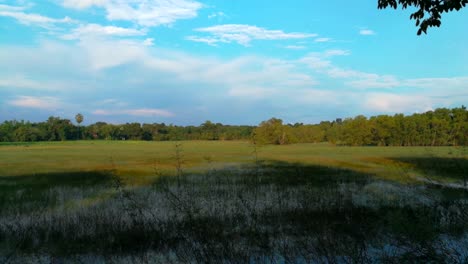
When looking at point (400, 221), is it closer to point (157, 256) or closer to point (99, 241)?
point (157, 256)

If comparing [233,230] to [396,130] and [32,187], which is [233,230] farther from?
[396,130]

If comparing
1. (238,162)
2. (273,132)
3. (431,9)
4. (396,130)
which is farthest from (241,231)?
(273,132)

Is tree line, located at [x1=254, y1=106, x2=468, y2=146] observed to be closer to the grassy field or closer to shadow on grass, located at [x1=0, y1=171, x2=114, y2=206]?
the grassy field

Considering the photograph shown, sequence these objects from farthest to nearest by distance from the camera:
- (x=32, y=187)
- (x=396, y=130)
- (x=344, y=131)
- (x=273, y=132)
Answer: (x=273, y=132)
(x=344, y=131)
(x=396, y=130)
(x=32, y=187)

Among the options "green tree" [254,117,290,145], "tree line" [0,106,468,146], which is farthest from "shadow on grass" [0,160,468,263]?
"green tree" [254,117,290,145]

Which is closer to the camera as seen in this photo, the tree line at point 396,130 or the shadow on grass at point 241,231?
the shadow on grass at point 241,231

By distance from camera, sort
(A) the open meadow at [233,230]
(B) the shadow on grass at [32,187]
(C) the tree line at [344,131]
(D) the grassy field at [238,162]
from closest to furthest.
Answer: (A) the open meadow at [233,230] → (B) the shadow on grass at [32,187] → (D) the grassy field at [238,162] → (C) the tree line at [344,131]

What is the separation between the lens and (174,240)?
8.12 meters

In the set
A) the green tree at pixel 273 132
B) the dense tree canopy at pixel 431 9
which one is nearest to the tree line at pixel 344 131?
the green tree at pixel 273 132

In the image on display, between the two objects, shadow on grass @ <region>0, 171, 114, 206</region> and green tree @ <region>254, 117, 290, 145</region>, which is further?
green tree @ <region>254, 117, 290, 145</region>

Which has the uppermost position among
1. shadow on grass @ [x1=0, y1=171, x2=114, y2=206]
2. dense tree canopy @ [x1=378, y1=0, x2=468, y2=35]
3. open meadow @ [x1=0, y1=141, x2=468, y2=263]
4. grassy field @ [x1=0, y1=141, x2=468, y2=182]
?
dense tree canopy @ [x1=378, y1=0, x2=468, y2=35]

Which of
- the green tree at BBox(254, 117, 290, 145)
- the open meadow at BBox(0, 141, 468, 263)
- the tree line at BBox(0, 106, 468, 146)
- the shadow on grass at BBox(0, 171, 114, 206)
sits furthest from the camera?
the green tree at BBox(254, 117, 290, 145)

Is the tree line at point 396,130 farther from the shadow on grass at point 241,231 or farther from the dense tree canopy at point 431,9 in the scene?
the dense tree canopy at point 431,9

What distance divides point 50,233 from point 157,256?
362 centimetres
